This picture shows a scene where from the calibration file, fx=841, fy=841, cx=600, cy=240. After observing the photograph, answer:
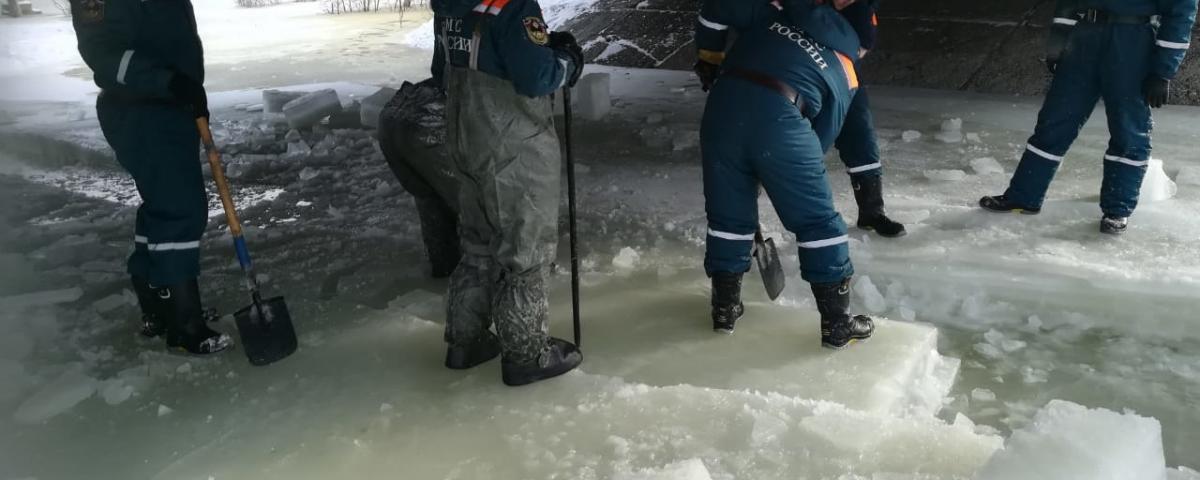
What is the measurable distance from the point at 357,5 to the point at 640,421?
18.9 meters

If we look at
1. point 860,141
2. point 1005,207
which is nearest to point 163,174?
point 860,141

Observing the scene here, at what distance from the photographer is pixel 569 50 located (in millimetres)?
2697

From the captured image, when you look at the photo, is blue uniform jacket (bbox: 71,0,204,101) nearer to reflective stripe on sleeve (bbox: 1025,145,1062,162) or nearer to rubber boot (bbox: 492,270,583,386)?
rubber boot (bbox: 492,270,583,386)

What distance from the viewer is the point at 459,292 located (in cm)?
295

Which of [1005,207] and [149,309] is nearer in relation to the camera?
[149,309]

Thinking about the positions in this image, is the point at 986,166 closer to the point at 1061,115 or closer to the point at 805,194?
the point at 1061,115

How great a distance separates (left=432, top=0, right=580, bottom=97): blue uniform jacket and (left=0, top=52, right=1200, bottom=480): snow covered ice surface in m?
1.04

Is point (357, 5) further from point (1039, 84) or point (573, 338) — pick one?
point (573, 338)

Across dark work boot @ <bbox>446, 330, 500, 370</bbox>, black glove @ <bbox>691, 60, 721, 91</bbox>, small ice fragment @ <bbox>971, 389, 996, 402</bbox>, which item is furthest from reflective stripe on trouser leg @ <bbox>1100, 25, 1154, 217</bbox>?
dark work boot @ <bbox>446, 330, 500, 370</bbox>

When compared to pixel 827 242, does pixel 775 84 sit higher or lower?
higher

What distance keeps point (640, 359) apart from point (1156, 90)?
2973 mm

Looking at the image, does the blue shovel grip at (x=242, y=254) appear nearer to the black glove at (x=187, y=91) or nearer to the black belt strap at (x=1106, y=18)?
the black glove at (x=187, y=91)

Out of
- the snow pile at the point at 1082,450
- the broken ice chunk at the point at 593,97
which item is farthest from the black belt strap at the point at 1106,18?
the broken ice chunk at the point at 593,97

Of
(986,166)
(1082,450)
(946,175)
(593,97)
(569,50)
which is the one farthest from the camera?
(593,97)
